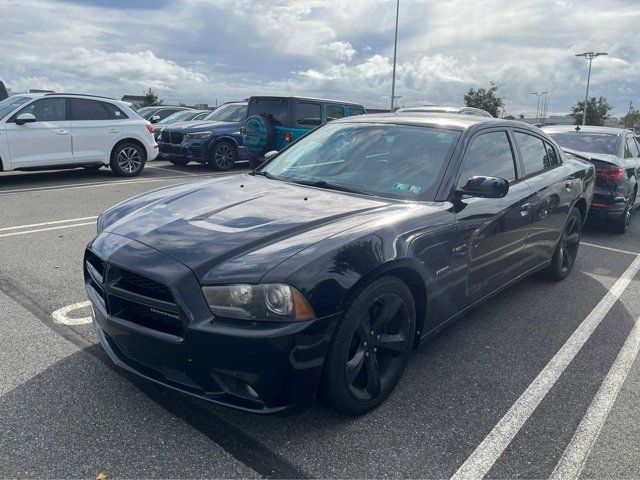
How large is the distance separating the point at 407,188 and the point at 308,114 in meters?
9.35

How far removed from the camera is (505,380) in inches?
127

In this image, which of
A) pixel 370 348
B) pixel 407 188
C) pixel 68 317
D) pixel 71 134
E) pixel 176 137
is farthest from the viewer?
pixel 176 137

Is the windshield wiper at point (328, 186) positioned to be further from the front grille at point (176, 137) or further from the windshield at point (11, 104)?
the front grille at point (176, 137)

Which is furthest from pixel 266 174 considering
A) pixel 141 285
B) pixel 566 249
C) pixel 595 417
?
pixel 566 249

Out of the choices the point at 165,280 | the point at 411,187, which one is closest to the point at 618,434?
the point at 411,187

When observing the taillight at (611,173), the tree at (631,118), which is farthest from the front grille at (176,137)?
the tree at (631,118)

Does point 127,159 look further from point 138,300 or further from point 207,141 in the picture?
point 138,300

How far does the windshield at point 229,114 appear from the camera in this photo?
45.3ft

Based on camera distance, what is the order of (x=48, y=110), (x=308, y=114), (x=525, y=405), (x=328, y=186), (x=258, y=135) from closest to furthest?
(x=525, y=405)
(x=328, y=186)
(x=48, y=110)
(x=258, y=135)
(x=308, y=114)

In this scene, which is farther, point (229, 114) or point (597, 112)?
point (597, 112)

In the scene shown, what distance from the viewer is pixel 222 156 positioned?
1315cm

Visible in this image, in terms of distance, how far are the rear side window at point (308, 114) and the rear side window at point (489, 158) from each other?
27.6 ft

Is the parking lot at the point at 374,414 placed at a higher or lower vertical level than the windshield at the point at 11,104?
lower

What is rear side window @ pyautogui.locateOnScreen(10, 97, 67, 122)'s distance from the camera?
9816 millimetres
